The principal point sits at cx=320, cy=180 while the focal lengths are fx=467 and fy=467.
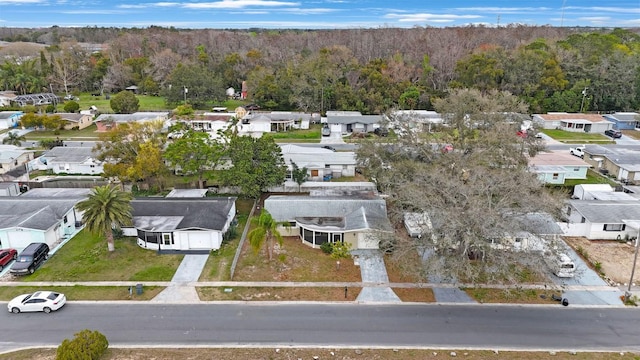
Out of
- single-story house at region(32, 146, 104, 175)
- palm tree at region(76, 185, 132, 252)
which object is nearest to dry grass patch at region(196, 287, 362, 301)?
palm tree at region(76, 185, 132, 252)

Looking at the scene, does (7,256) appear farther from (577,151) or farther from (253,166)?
(577,151)

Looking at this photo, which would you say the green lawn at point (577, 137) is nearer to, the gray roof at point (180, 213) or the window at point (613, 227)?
the window at point (613, 227)

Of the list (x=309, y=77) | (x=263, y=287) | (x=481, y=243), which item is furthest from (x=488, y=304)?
(x=309, y=77)

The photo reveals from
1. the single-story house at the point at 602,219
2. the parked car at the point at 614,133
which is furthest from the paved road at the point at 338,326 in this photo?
the parked car at the point at 614,133

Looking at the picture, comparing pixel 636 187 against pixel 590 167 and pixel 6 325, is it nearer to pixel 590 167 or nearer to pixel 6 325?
pixel 590 167

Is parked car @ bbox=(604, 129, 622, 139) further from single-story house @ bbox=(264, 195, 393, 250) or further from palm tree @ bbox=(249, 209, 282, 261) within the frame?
palm tree @ bbox=(249, 209, 282, 261)

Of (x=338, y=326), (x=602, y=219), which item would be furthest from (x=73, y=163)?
(x=602, y=219)

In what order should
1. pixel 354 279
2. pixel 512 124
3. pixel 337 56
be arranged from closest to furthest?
1. pixel 354 279
2. pixel 512 124
3. pixel 337 56
